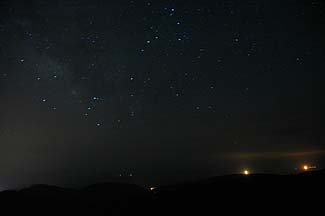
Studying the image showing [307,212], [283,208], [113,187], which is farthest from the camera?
[113,187]

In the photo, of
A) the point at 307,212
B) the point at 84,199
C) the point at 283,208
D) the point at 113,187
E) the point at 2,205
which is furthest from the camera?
the point at 113,187

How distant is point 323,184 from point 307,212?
5.95 meters

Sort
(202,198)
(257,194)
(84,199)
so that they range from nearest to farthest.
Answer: (257,194) → (202,198) → (84,199)

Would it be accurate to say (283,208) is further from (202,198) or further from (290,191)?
(202,198)

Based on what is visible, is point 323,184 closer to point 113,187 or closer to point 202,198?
point 202,198

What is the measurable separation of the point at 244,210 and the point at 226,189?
6033 mm

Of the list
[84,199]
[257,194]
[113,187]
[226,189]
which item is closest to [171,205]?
[226,189]

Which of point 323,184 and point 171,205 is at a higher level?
point 323,184

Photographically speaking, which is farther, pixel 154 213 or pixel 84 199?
pixel 84 199

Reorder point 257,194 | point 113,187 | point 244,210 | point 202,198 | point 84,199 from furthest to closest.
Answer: point 113,187 < point 84,199 < point 202,198 < point 257,194 < point 244,210

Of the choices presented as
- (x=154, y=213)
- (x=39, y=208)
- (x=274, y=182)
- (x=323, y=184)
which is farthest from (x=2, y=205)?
(x=323, y=184)

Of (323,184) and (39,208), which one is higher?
(323,184)

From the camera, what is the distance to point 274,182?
2834cm

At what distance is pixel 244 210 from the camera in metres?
23.2
